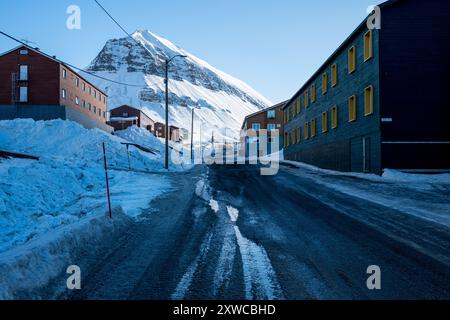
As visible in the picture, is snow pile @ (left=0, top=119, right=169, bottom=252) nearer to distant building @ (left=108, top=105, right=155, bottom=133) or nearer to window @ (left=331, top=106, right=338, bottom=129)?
window @ (left=331, top=106, right=338, bottom=129)

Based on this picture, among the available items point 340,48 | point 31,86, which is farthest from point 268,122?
point 31,86

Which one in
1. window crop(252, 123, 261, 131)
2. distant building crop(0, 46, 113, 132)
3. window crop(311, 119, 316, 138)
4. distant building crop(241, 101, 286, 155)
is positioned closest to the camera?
window crop(311, 119, 316, 138)

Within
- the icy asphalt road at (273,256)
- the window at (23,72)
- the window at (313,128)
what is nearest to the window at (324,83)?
the window at (313,128)

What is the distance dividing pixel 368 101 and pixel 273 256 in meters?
17.5

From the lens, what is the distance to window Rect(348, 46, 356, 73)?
22.0 m

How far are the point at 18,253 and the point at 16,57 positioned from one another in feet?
153

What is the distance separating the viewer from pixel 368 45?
19.9 m

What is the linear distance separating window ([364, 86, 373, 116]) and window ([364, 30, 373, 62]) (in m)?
1.88

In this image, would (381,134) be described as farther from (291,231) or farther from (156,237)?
(156,237)

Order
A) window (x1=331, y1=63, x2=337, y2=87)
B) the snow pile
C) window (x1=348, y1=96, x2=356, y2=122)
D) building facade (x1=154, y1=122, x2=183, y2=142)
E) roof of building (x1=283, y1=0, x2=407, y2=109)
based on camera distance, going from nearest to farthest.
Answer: the snow pile, roof of building (x1=283, y1=0, x2=407, y2=109), window (x1=348, y1=96, x2=356, y2=122), window (x1=331, y1=63, x2=337, y2=87), building facade (x1=154, y1=122, x2=183, y2=142)

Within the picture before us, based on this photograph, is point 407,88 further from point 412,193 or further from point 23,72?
point 23,72

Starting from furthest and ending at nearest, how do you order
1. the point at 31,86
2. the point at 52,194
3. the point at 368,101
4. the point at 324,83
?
1. the point at 31,86
2. the point at 324,83
3. the point at 368,101
4. the point at 52,194

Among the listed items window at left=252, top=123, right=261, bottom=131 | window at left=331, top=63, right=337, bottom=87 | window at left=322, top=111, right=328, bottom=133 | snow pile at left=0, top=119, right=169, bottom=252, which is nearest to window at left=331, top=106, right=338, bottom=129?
window at left=322, top=111, right=328, bottom=133
